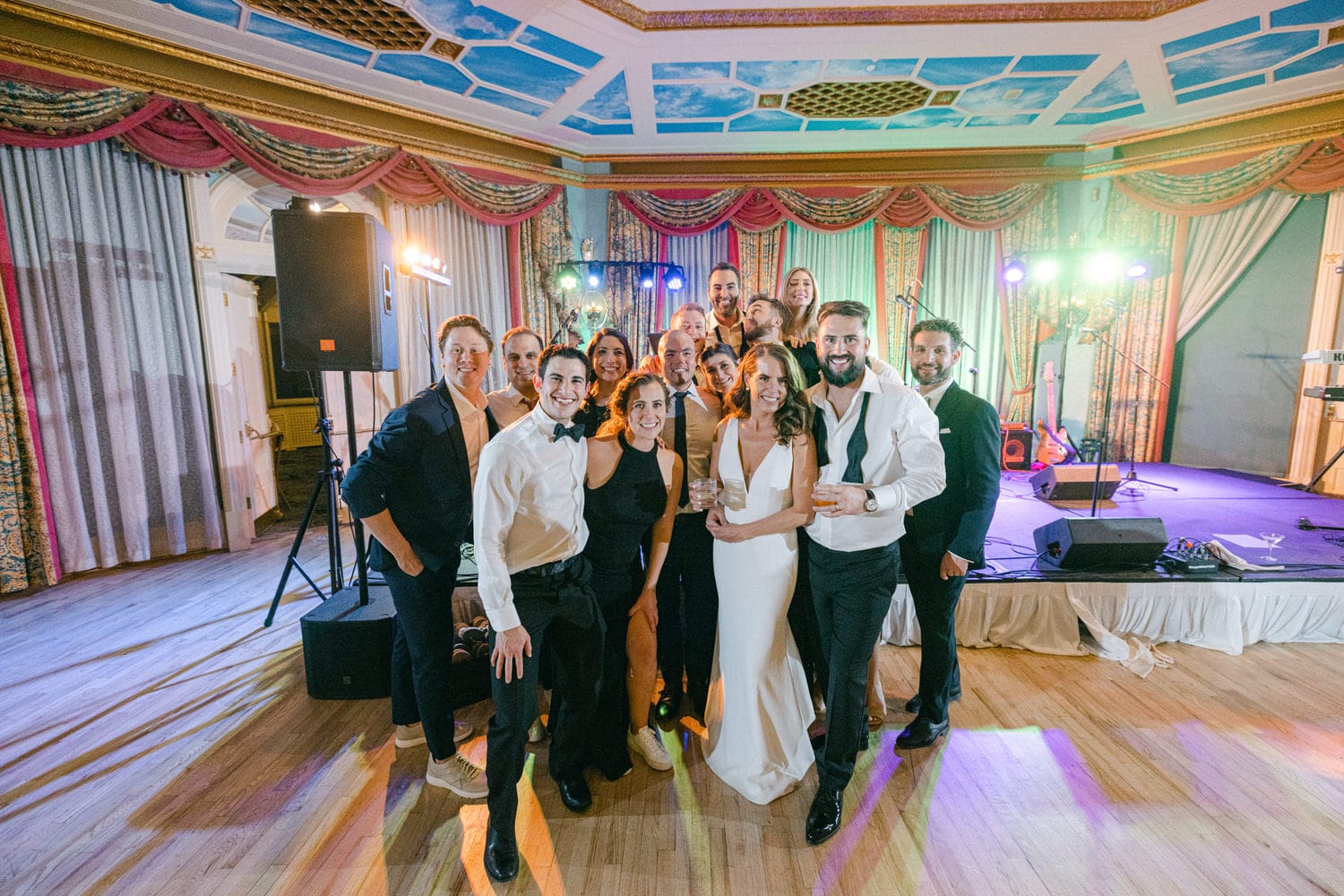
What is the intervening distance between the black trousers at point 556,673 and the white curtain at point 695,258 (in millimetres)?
5738

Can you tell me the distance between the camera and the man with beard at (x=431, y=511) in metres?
1.97

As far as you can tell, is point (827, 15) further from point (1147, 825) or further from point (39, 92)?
point (39, 92)

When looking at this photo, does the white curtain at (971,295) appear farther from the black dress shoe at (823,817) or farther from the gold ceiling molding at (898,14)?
the black dress shoe at (823,817)

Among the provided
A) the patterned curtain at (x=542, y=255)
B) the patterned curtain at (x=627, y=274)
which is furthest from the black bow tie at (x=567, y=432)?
the patterned curtain at (x=627, y=274)

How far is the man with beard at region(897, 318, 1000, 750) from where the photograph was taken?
230 cm

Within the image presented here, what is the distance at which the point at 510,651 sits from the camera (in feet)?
5.62

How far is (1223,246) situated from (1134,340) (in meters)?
1.19

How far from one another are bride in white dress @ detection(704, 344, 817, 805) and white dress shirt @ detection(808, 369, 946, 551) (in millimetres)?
96

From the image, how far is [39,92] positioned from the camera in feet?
12.3

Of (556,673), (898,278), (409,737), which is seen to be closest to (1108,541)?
(556,673)

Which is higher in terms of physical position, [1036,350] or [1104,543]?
[1036,350]

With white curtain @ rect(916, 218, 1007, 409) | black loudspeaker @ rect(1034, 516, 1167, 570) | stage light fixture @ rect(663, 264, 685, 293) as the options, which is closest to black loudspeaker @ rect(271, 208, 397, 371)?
black loudspeaker @ rect(1034, 516, 1167, 570)

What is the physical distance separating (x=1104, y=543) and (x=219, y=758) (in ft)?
14.4

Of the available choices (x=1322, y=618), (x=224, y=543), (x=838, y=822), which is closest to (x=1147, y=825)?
(x=838, y=822)
